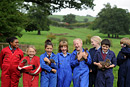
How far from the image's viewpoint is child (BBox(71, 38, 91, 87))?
476cm

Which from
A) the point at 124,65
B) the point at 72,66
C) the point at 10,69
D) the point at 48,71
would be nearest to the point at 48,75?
the point at 48,71

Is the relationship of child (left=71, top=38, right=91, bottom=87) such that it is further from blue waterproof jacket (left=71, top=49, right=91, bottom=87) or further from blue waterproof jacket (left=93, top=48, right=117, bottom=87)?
blue waterproof jacket (left=93, top=48, right=117, bottom=87)

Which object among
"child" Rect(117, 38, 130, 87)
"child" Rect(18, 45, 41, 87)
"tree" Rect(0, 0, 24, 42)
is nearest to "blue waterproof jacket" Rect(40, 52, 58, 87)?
"child" Rect(18, 45, 41, 87)

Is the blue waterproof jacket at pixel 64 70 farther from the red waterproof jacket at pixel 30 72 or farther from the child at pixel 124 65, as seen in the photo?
the child at pixel 124 65

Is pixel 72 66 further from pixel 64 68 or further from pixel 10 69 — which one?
pixel 10 69

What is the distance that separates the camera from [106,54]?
4855 mm

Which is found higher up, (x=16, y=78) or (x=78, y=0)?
(x=78, y=0)

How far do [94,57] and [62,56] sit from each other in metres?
0.98

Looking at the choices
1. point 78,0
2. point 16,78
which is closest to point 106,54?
point 16,78

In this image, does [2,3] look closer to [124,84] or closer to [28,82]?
[28,82]

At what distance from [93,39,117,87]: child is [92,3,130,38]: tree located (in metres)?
57.6

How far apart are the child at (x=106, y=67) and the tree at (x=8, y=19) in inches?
350

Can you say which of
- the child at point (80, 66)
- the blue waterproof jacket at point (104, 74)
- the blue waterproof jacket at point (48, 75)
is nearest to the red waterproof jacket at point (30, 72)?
the blue waterproof jacket at point (48, 75)

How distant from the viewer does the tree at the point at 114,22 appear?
6131 centimetres
